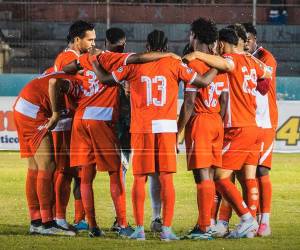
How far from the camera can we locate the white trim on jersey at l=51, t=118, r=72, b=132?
9.71 metres

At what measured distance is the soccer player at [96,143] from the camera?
30.5 ft

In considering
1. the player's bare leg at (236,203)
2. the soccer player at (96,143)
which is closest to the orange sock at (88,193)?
the soccer player at (96,143)

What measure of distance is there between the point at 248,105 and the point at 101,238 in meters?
1.71

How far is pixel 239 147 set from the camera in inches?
367

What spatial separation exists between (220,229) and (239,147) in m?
0.75

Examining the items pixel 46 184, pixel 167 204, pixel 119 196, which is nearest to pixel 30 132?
pixel 46 184

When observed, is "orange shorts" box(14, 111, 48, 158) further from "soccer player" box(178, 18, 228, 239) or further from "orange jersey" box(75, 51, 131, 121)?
"soccer player" box(178, 18, 228, 239)

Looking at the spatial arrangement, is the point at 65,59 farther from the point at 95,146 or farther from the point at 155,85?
the point at 155,85

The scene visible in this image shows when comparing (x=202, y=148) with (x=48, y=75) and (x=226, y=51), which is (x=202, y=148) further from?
(x=48, y=75)

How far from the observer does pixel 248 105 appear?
30.6ft

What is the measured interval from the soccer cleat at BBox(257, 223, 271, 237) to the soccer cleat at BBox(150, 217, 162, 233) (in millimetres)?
920

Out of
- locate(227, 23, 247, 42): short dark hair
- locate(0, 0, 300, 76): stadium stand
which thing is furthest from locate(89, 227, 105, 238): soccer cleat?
locate(0, 0, 300, 76): stadium stand

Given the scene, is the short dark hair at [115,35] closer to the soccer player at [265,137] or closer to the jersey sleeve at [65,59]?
the jersey sleeve at [65,59]

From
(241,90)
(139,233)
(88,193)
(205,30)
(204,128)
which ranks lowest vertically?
(139,233)
